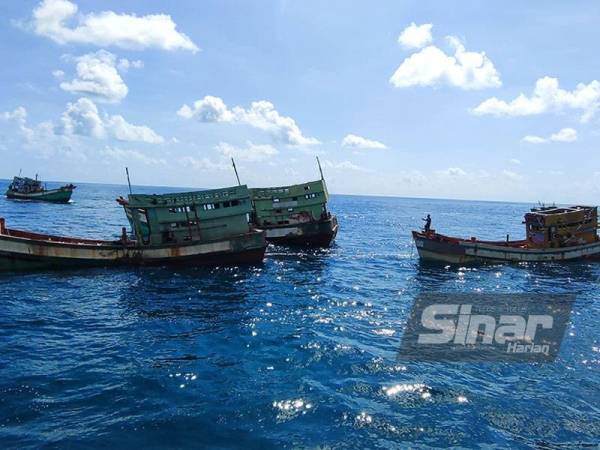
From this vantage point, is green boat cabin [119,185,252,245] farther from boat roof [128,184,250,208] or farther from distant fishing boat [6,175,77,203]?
distant fishing boat [6,175,77,203]

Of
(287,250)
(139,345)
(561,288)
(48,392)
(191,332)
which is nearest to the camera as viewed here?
(48,392)

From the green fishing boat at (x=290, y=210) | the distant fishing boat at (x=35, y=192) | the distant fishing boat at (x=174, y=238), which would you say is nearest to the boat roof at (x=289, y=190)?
the green fishing boat at (x=290, y=210)

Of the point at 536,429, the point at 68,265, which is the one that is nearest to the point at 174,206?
the point at 68,265

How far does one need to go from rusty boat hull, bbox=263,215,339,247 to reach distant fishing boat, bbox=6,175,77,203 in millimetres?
70897

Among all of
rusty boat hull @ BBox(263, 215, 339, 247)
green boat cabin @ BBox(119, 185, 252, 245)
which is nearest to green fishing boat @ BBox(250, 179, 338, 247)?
rusty boat hull @ BBox(263, 215, 339, 247)

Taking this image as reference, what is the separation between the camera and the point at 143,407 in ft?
38.6

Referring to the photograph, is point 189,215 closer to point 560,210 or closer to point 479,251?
point 479,251

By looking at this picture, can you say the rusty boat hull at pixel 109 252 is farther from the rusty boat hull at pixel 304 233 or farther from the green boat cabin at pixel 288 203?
the green boat cabin at pixel 288 203

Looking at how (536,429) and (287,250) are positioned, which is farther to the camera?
(287,250)

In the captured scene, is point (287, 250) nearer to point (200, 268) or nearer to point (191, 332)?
point (200, 268)

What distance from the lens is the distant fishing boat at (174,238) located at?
29.2 meters

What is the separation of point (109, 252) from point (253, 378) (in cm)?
2034

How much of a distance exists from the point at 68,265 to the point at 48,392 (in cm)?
1902

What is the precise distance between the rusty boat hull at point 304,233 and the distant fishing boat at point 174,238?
10543 millimetres
